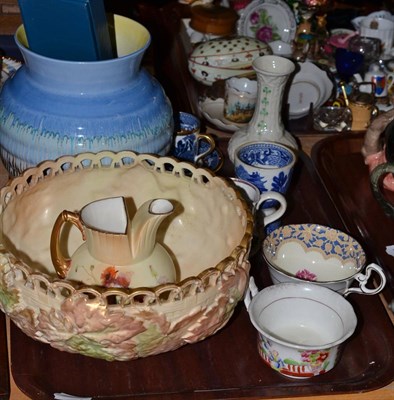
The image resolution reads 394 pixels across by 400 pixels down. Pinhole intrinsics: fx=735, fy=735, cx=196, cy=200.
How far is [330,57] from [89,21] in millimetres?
946

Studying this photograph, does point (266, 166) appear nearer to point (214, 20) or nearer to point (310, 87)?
point (310, 87)

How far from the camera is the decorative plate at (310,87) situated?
1.41 metres

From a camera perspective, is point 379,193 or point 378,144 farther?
point 378,144

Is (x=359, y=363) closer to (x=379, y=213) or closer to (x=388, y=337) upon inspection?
(x=388, y=337)

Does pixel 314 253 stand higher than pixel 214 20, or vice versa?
pixel 314 253

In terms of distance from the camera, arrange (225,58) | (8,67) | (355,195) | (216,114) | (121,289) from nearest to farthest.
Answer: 1. (121,289)
2. (355,195)
3. (8,67)
4. (216,114)
5. (225,58)

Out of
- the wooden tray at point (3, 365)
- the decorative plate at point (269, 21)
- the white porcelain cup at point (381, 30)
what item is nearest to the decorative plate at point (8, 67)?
the wooden tray at point (3, 365)

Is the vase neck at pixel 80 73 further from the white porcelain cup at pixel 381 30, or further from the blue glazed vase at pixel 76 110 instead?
the white porcelain cup at pixel 381 30

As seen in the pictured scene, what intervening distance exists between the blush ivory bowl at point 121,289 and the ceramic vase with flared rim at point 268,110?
10.4 inches

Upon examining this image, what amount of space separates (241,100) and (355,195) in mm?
297

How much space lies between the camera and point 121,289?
66 cm

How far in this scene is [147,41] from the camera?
924 millimetres

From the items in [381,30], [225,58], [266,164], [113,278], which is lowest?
[381,30]

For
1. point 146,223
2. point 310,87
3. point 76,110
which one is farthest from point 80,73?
point 310,87
